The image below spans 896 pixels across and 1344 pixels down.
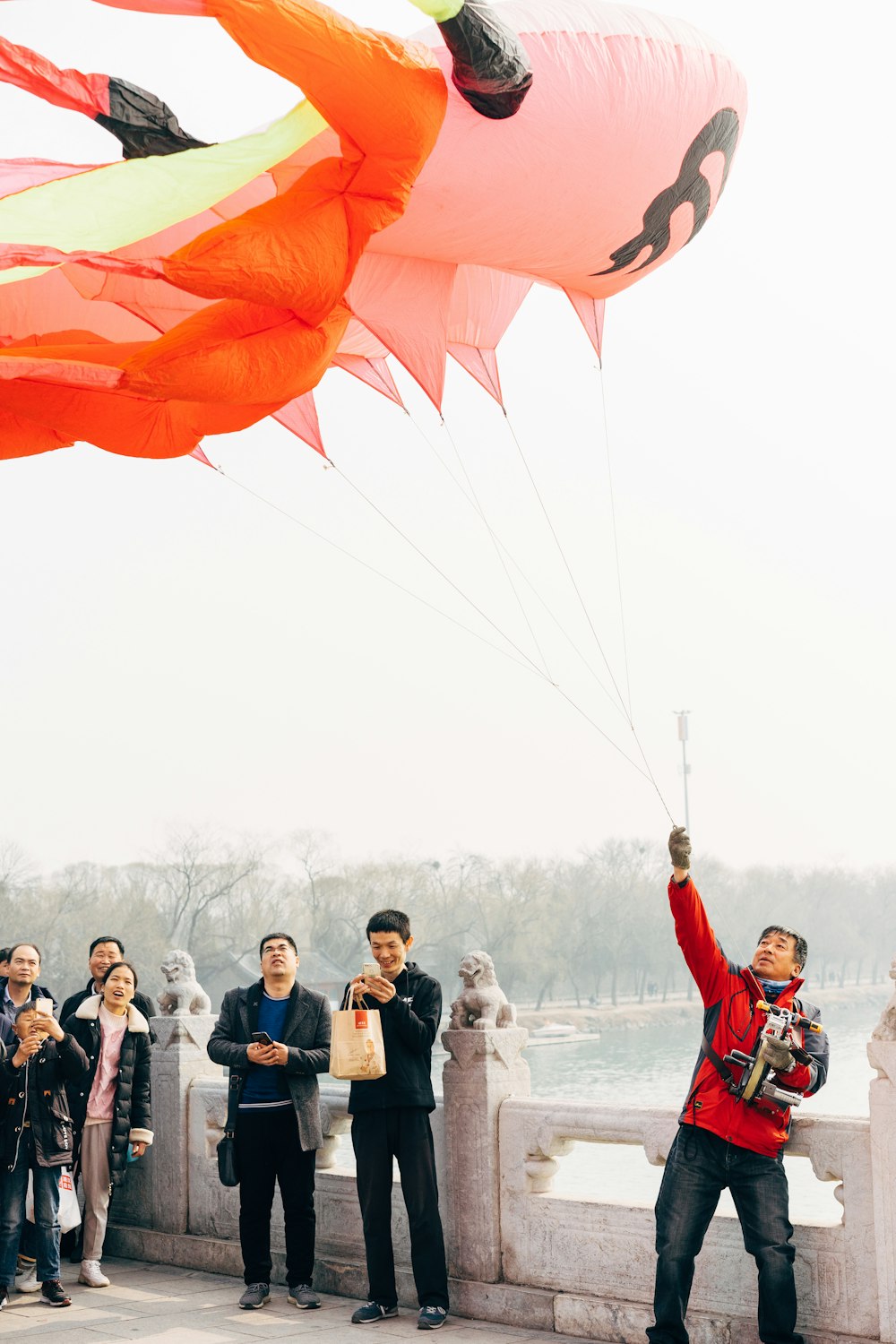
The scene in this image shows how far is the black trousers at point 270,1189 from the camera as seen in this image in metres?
6.36

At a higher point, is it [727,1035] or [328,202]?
[328,202]

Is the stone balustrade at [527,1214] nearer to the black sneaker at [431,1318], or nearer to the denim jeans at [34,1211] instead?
the black sneaker at [431,1318]

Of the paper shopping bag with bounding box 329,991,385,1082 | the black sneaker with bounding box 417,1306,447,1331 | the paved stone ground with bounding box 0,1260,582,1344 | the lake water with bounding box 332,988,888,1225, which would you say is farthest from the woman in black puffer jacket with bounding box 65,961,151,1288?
the lake water with bounding box 332,988,888,1225

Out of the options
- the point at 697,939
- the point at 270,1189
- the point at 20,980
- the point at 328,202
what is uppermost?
the point at 328,202

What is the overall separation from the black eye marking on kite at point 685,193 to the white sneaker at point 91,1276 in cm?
532

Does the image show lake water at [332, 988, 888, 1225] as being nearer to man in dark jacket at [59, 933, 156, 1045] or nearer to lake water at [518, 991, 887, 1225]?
lake water at [518, 991, 887, 1225]

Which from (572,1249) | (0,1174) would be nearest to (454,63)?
(572,1249)

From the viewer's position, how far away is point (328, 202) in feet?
15.7

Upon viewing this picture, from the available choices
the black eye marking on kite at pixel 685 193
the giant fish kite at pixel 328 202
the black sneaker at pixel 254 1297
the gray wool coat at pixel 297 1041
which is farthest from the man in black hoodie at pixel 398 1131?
the black eye marking on kite at pixel 685 193

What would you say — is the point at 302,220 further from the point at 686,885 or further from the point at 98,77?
the point at 686,885

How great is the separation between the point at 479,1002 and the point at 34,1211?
2242mm

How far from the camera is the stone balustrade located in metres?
4.99

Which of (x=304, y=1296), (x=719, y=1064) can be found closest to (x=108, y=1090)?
(x=304, y=1296)

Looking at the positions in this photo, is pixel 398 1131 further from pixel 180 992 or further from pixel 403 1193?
pixel 180 992
